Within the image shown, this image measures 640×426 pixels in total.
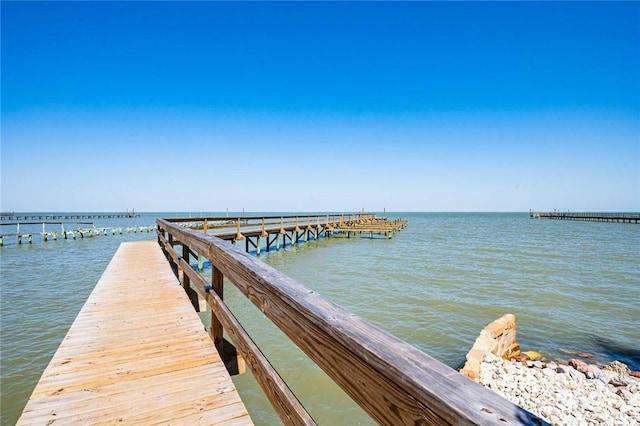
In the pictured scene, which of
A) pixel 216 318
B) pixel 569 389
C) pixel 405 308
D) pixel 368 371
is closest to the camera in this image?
pixel 368 371

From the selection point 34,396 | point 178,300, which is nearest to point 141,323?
point 178,300

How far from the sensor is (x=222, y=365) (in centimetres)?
269

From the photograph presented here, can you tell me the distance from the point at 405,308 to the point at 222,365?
6.58 m

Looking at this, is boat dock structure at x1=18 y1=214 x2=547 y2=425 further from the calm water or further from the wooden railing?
the calm water

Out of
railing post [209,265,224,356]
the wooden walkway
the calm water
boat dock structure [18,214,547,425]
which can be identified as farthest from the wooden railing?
the calm water

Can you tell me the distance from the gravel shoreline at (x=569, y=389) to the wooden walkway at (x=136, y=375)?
403 cm

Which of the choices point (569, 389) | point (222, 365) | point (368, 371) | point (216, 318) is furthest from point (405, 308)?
point (368, 371)

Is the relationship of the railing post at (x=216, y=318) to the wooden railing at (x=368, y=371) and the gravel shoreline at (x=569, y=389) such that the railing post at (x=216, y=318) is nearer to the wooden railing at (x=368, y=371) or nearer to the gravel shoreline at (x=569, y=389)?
the wooden railing at (x=368, y=371)

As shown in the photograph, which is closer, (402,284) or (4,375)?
(4,375)

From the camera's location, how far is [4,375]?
496cm

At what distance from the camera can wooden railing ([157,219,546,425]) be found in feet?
2.21

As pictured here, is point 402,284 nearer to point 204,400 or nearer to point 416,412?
point 204,400

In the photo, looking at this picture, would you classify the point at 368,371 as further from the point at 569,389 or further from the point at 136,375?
the point at 569,389

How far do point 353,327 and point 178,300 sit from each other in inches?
167
